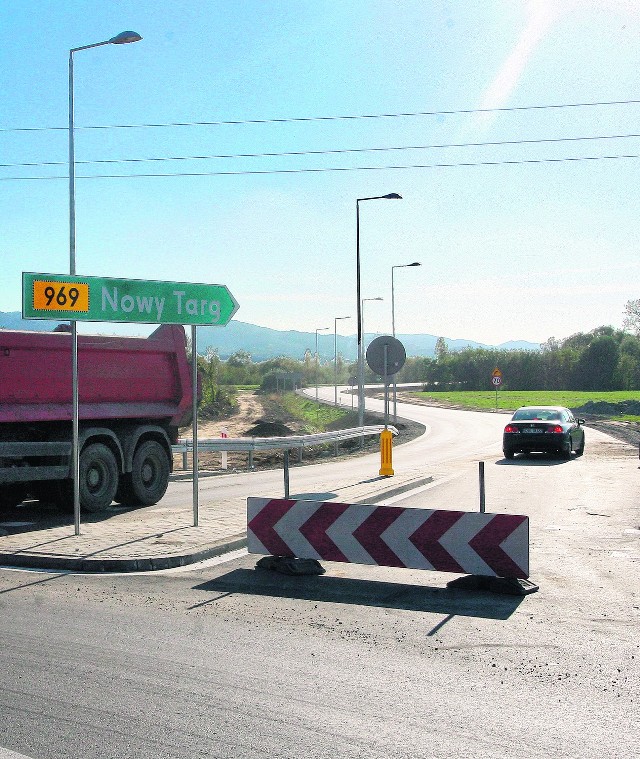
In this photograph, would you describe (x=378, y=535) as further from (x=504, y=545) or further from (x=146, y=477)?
(x=146, y=477)

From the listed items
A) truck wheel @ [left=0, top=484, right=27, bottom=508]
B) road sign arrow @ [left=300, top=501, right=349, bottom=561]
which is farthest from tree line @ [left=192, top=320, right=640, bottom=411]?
road sign arrow @ [left=300, top=501, right=349, bottom=561]

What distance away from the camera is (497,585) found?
815cm

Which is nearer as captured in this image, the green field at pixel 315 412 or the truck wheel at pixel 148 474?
the truck wheel at pixel 148 474

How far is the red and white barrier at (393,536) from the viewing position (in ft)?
26.5

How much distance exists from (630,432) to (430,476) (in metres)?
22.0

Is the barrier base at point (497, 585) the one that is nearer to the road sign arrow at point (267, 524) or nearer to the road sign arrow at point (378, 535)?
the road sign arrow at point (378, 535)

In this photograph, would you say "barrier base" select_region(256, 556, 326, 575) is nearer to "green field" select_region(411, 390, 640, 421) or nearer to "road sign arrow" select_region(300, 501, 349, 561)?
"road sign arrow" select_region(300, 501, 349, 561)

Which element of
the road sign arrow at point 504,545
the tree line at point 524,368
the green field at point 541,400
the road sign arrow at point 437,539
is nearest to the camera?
the road sign arrow at point 504,545

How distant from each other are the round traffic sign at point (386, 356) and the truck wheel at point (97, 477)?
548 centimetres

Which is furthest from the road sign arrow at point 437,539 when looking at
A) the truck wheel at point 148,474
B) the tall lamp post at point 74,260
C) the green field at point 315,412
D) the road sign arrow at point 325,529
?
the green field at point 315,412

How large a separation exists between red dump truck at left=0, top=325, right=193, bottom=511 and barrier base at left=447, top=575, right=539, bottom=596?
7.12 meters

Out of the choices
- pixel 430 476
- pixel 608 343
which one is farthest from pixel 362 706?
pixel 608 343

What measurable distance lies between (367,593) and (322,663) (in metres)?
2.23

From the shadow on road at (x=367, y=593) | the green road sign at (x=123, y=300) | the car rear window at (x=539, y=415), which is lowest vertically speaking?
the shadow on road at (x=367, y=593)
